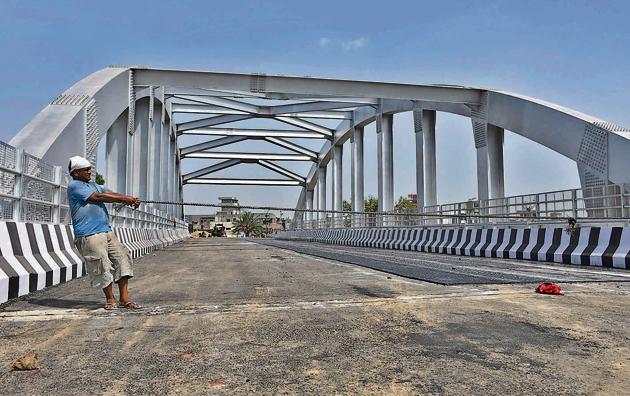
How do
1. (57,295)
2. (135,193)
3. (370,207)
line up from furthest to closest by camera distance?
(370,207) < (135,193) < (57,295)

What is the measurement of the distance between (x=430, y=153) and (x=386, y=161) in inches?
217

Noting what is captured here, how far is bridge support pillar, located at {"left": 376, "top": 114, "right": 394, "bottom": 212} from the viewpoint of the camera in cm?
3005

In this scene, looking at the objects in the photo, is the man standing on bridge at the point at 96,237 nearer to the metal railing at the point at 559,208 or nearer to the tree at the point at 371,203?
the metal railing at the point at 559,208

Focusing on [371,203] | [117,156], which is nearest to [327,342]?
[117,156]

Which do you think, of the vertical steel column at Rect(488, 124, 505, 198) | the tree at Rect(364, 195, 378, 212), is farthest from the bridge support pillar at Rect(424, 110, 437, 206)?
the tree at Rect(364, 195, 378, 212)

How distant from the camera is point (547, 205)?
13.0 m

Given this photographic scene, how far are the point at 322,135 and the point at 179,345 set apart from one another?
37.3 metres

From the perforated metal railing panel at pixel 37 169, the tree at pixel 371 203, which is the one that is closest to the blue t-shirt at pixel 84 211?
the perforated metal railing panel at pixel 37 169

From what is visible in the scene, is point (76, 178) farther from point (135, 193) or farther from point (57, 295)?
point (135, 193)

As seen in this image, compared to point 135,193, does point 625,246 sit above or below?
below

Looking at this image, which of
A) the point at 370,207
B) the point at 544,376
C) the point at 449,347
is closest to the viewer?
the point at 544,376

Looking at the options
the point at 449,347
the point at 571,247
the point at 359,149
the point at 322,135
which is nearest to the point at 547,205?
the point at 571,247

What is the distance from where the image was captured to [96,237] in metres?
4.30

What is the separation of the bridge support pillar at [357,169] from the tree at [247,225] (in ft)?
249
